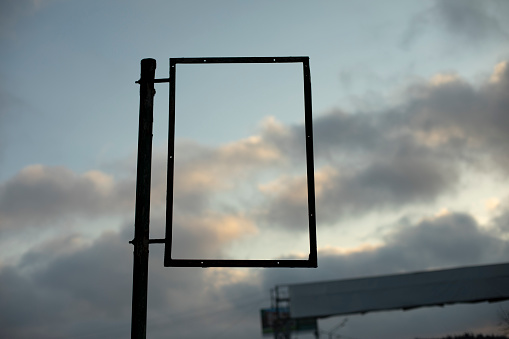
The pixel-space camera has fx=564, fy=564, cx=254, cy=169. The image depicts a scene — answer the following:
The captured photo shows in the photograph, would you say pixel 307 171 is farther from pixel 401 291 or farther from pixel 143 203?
pixel 401 291

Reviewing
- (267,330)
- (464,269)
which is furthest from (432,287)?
(267,330)

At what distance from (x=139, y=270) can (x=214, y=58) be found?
2464 mm

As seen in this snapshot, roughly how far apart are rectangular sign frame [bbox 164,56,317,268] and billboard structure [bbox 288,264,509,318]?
91.6 ft

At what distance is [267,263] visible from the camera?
5.54m

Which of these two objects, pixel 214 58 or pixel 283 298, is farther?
pixel 283 298

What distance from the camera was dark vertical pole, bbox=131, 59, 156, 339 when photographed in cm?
536

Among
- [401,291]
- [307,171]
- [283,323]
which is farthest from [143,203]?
[283,323]

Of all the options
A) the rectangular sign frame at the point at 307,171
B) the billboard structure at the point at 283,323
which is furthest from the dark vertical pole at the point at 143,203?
the billboard structure at the point at 283,323

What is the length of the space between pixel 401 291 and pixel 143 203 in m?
29.7

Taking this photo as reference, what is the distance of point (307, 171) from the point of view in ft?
19.5

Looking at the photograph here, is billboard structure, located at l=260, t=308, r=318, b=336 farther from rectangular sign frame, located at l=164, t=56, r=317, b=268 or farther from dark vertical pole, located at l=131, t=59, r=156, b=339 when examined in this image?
dark vertical pole, located at l=131, t=59, r=156, b=339

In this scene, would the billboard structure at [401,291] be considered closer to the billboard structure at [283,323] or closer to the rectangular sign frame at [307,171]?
the billboard structure at [283,323]

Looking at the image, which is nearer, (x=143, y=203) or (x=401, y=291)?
(x=143, y=203)

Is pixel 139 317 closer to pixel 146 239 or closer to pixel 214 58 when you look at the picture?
pixel 146 239
